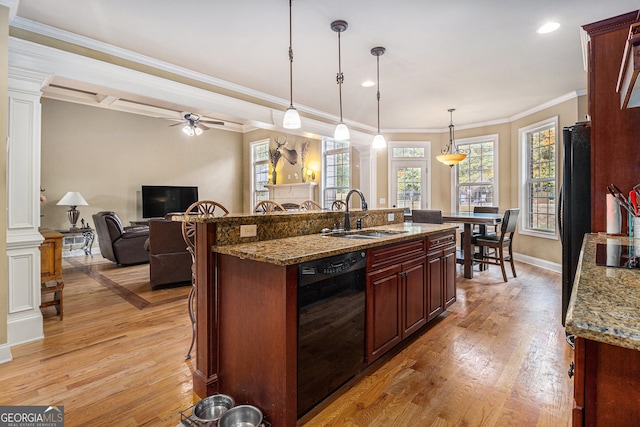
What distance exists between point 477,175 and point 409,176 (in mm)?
1385

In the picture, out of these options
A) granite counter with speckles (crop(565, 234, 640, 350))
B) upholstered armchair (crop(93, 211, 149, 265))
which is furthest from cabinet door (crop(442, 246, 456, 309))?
upholstered armchair (crop(93, 211, 149, 265))

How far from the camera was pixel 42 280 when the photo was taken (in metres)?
3.08

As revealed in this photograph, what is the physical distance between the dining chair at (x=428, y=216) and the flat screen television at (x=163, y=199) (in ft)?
19.2

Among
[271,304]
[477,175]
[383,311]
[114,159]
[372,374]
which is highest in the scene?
[114,159]

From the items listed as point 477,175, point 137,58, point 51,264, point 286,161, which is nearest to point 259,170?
point 286,161

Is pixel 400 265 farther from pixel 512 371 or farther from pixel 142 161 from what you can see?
pixel 142 161

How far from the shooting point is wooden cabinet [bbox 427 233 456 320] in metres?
2.88

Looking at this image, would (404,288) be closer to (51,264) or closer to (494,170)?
(51,264)

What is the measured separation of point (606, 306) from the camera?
0.73m

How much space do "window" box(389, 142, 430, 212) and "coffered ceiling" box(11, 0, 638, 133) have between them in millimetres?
2356

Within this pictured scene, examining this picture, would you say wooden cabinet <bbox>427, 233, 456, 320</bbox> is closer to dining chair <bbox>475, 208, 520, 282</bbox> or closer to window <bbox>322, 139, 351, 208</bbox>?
dining chair <bbox>475, 208, 520, 282</bbox>

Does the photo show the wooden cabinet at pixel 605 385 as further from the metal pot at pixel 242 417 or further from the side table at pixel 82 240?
the side table at pixel 82 240

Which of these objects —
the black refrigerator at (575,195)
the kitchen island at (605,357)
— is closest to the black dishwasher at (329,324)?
the kitchen island at (605,357)

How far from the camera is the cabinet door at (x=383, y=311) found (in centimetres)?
214
